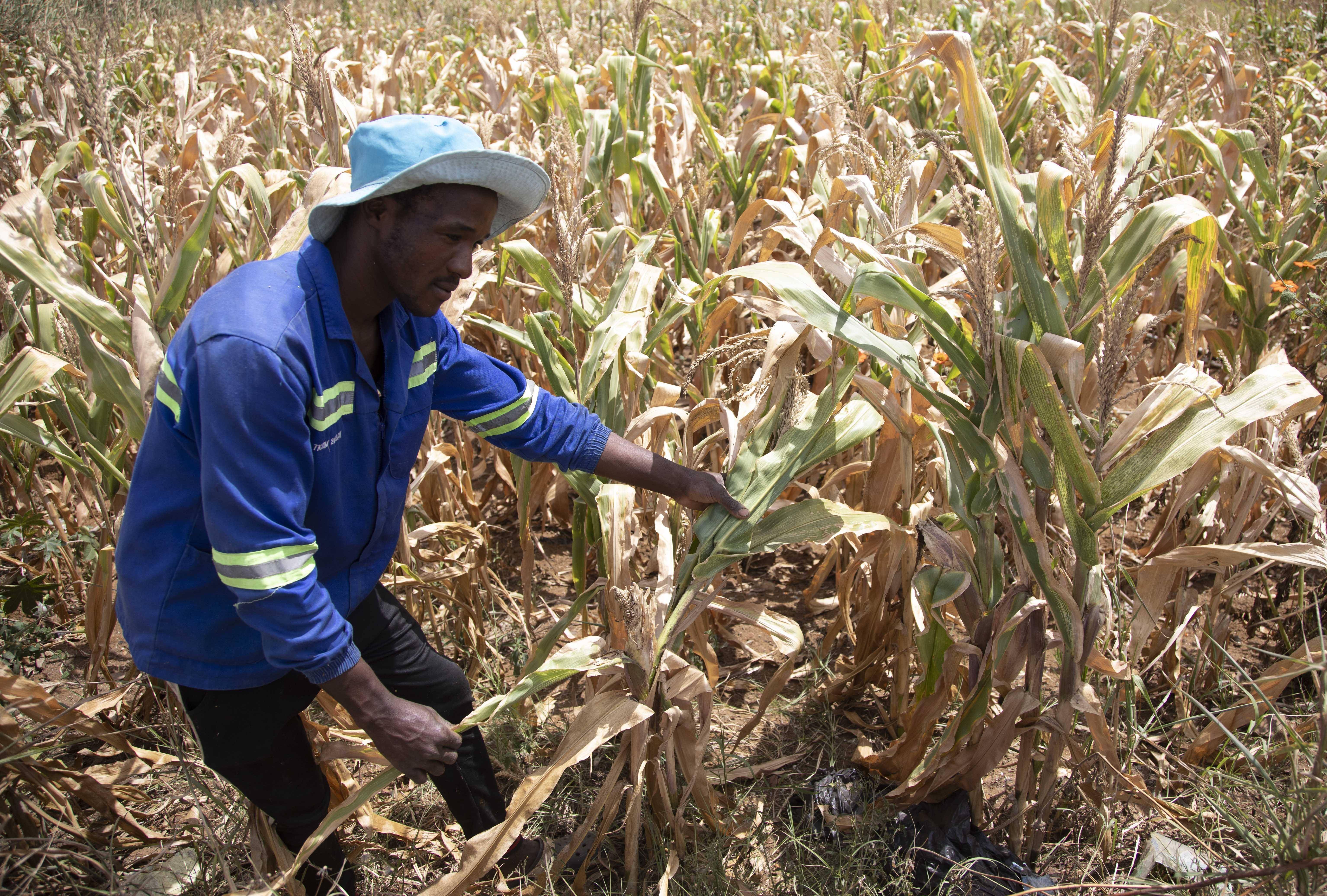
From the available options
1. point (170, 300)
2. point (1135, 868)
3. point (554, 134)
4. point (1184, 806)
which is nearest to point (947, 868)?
point (1135, 868)

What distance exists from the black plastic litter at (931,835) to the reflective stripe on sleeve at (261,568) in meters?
1.37

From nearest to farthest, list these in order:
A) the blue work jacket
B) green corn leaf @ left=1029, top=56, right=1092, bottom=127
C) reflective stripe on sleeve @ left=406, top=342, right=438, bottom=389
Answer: the blue work jacket → reflective stripe on sleeve @ left=406, top=342, right=438, bottom=389 → green corn leaf @ left=1029, top=56, right=1092, bottom=127

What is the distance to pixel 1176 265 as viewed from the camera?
7.65ft

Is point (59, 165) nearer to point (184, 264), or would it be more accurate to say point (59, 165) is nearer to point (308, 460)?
point (184, 264)

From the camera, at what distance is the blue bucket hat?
1460 mm

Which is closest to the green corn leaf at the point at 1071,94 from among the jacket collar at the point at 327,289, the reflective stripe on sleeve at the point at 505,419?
the reflective stripe on sleeve at the point at 505,419

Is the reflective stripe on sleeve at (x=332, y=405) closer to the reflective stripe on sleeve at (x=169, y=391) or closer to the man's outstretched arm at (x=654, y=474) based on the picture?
the reflective stripe on sleeve at (x=169, y=391)

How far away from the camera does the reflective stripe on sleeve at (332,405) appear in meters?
1.49

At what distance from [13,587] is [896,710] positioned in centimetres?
243

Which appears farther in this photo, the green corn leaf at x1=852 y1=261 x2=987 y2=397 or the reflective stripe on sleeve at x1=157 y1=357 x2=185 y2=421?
the green corn leaf at x1=852 y1=261 x2=987 y2=397

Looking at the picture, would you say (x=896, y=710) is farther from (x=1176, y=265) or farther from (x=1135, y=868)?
(x=1176, y=265)

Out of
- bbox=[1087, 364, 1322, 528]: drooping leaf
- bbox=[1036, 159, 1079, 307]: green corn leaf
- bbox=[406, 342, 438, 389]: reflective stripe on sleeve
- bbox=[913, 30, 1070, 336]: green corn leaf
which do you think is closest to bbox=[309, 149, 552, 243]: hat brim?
bbox=[406, 342, 438, 389]: reflective stripe on sleeve

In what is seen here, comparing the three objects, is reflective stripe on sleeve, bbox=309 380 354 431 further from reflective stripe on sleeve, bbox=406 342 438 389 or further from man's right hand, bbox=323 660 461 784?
man's right hand, bbox=323 660 461 784

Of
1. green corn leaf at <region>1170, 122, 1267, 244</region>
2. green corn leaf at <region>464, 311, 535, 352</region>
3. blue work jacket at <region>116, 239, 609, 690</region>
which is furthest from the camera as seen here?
green corn leaf at <region>1170, 122, 1267, 244</region>
